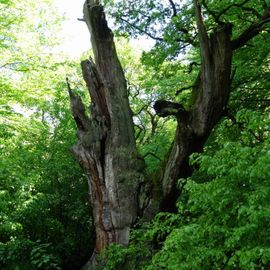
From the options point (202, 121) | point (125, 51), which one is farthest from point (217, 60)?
point (125, 51)

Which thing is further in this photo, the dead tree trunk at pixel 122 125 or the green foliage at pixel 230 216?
the dead tree trunk at pixel 122 125

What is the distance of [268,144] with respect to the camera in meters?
4.23

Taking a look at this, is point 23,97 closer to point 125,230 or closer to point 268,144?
point 125,230

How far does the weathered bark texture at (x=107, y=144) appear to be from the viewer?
8.12m

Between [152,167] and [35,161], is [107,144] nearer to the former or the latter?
[152,167]

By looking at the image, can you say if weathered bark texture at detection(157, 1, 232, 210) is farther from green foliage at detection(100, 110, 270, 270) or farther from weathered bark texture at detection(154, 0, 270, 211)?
green foliage at detection(100, 110, 270, 270)

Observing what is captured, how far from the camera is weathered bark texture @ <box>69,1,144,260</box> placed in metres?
8.12

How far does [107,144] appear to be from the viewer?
852 centimetres

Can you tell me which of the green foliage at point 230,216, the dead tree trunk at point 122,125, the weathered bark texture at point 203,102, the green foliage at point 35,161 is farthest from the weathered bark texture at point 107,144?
the green foliage at point 230,216

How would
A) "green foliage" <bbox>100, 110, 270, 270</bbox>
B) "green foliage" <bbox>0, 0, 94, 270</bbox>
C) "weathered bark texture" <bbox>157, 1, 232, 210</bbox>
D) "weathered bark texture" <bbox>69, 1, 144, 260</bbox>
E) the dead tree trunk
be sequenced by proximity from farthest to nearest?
"green foliage" <bbox>0, 0, 94, 270</bbox>
"weathered bark texture" <bbox>69, 1, 144, 260</bbox>
the dead tree trunk
"weathered bark texture" <bbox>157, 1, 232, 210</bbox>
"green foliage" <bbox>100, 110, 270, 270</bbox>

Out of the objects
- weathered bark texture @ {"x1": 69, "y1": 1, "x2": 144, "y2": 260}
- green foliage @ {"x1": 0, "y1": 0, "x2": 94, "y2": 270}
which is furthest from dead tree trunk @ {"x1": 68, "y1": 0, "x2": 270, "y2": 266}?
green foliage @ {"x1": 0, "y1": 0, "x2": 94, "y2": 270}

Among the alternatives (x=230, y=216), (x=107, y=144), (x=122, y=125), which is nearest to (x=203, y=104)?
(x=122, y=125)

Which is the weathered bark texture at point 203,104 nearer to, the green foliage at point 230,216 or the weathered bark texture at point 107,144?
the weathered bark texture at point 107,144

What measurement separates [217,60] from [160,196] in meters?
3.01
